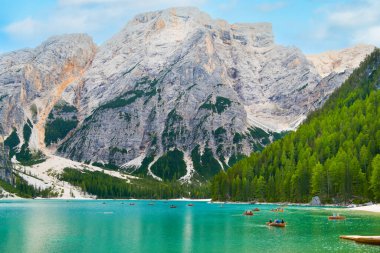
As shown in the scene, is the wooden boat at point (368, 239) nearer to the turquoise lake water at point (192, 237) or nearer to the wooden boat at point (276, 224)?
the turquoise lake water at point (192, 237)

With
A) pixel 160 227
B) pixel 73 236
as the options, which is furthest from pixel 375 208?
pixel 73 236

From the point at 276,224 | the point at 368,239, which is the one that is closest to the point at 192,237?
the point at 276,224

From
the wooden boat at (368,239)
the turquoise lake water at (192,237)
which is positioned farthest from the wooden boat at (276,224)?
the wooden boat at (368,239)

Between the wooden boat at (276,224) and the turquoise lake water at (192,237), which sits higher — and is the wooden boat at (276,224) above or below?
above

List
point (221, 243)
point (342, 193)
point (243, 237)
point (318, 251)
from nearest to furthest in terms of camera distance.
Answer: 1. point (318, 251)
2. point (221, 243)
3. point (243, 237)
4. point (342, 193)

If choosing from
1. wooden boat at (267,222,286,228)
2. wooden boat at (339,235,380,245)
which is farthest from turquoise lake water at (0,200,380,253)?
wooden boat at (339,235,380,245)

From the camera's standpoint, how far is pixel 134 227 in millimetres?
114500

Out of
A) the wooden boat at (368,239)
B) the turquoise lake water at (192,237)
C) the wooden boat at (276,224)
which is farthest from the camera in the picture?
the wooden boat at (276,224)

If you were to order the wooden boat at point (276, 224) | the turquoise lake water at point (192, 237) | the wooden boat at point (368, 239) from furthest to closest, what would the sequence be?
1. the wooden boat at point (276, 224)
2. the turquoise lake water at point (192, 237)
3. the wooden boat at point (368, 239)

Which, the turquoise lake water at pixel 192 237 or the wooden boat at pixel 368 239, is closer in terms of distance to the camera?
the wooden boat at pixel 368 239

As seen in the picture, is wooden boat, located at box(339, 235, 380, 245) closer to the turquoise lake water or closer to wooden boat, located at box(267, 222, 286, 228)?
the turquoise lake water

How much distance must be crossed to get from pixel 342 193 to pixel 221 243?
112723 mm

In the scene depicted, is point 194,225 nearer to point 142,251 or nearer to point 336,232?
point 336,232

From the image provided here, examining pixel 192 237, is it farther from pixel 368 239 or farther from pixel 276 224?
pixel 368 239
